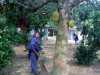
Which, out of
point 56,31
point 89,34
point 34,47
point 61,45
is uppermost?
point 56,31

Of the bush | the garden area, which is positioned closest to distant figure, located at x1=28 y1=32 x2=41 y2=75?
the garden area

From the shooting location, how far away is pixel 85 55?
17.4m

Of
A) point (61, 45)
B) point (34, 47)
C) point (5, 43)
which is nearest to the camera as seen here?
point (61, 45)

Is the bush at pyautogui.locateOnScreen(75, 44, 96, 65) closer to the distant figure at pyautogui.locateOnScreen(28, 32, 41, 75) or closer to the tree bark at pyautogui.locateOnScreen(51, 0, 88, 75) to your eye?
the distant figure at pyautogui.locateOnScreen(28, 32, 41, 75)

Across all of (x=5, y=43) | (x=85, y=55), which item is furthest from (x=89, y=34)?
(x=5, y=43)

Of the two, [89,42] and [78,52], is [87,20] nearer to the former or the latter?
[89,42]

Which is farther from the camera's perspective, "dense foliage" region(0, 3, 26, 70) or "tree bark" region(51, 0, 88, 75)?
"dense foliage" region(0, 3, 26, 70)

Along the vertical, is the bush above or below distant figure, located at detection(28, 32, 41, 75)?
below

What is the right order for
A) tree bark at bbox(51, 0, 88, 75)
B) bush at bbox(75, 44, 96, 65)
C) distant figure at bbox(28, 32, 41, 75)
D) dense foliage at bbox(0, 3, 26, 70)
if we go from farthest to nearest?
bush at bbox(75, 44, 96, 65) → distant figure at bbox(28, 32, 41, 75) → dense foliage at bbox(0, 3, 26, 70) → tree bark at bbox(51, 0, 88, 75)

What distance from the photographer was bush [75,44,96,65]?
684 inches

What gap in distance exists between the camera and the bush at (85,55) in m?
17.4

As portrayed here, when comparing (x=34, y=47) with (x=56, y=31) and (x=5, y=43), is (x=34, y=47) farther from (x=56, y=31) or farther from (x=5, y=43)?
(x=5, y=43)

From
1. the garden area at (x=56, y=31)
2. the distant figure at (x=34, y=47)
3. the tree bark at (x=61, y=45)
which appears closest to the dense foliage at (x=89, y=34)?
the garden area at (x=56, y=31)

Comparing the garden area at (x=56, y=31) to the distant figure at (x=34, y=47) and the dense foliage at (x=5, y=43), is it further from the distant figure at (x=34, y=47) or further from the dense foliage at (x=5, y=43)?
the distant figure at (x=34, y=47)
